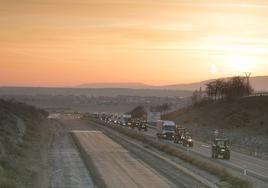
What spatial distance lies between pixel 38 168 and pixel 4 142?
9871 mm

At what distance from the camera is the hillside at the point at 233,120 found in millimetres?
109250

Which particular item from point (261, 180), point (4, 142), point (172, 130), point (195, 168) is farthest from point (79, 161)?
point (172, 130)

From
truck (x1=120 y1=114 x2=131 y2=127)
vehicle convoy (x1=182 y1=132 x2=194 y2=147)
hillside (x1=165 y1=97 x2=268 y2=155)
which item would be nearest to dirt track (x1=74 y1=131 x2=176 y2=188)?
vehicle convoy (x1=182 y1=132 x2=194 y2=147)

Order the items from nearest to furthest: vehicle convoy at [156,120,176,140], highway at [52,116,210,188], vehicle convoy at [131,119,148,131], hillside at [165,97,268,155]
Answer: highway at [52,116,210,188], vehicle convoy at [156,120,176,140], hillside at [165,97,268,155], vehicle convoy at [131,119,148,131]

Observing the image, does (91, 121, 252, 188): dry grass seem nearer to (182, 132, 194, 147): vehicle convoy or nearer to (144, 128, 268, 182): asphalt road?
(144, 128, 268, 182): asphalt road

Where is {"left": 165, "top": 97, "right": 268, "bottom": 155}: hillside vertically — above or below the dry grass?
above

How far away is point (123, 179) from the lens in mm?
45719

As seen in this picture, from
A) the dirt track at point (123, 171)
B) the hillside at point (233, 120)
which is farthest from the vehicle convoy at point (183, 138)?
the dirt track at point (123, 171)

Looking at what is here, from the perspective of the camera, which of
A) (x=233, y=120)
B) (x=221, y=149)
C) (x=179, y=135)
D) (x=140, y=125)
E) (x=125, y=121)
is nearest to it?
(x=221, y=149)

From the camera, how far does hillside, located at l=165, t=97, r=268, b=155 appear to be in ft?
358

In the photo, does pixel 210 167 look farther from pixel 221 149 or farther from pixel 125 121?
pixel 125 121

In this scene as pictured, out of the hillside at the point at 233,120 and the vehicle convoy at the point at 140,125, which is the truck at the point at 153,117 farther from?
the vehicle convoy at the point at 140,125

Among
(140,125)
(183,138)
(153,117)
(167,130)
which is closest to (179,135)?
(183,138)

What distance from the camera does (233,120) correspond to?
13412 centimetres
